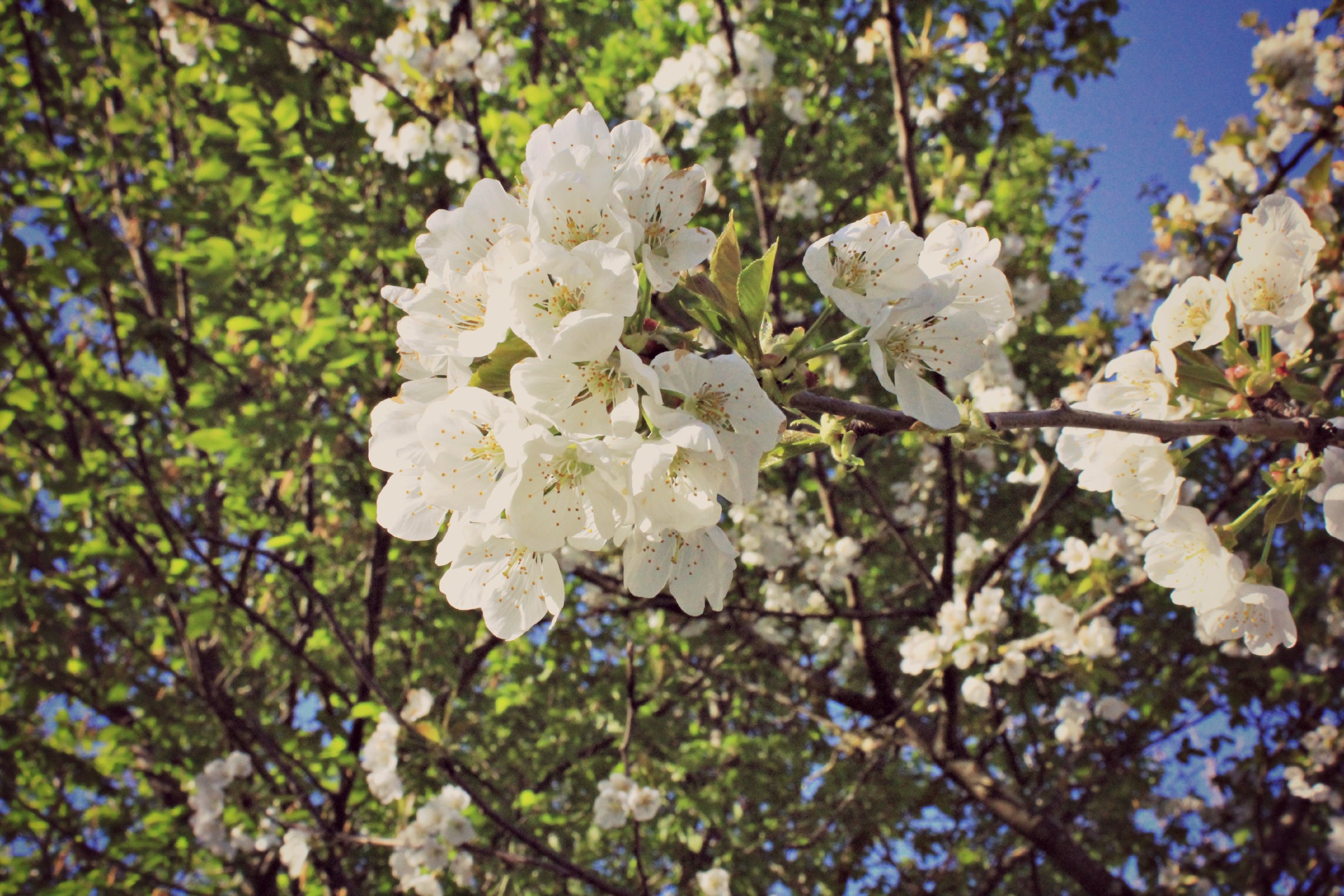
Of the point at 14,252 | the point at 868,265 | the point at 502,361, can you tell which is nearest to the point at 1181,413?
the point at 868,265

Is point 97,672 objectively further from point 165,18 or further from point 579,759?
point 165,18

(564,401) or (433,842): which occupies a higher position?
(433,842)

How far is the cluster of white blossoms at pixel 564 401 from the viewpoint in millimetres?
893

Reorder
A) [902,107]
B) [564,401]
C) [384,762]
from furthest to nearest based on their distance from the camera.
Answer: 1. [384,762]
2. [902,107]
3. [564,401]

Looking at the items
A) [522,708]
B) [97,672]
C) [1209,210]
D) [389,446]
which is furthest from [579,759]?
[1209,210]

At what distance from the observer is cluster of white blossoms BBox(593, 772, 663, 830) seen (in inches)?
130

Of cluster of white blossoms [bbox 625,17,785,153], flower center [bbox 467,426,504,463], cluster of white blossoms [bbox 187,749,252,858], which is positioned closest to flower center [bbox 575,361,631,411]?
flower center [bbox 467,426,504,463]

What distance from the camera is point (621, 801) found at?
343 cm

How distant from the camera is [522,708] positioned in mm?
4438

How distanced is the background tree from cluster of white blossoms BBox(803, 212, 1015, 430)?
1.49 metres

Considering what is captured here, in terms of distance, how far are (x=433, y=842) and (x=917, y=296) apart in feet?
10.6

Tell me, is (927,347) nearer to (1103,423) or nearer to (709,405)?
(1103,423)

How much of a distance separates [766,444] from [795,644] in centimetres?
479

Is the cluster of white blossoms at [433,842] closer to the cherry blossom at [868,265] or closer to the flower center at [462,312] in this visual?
the flower center at [462,312]
